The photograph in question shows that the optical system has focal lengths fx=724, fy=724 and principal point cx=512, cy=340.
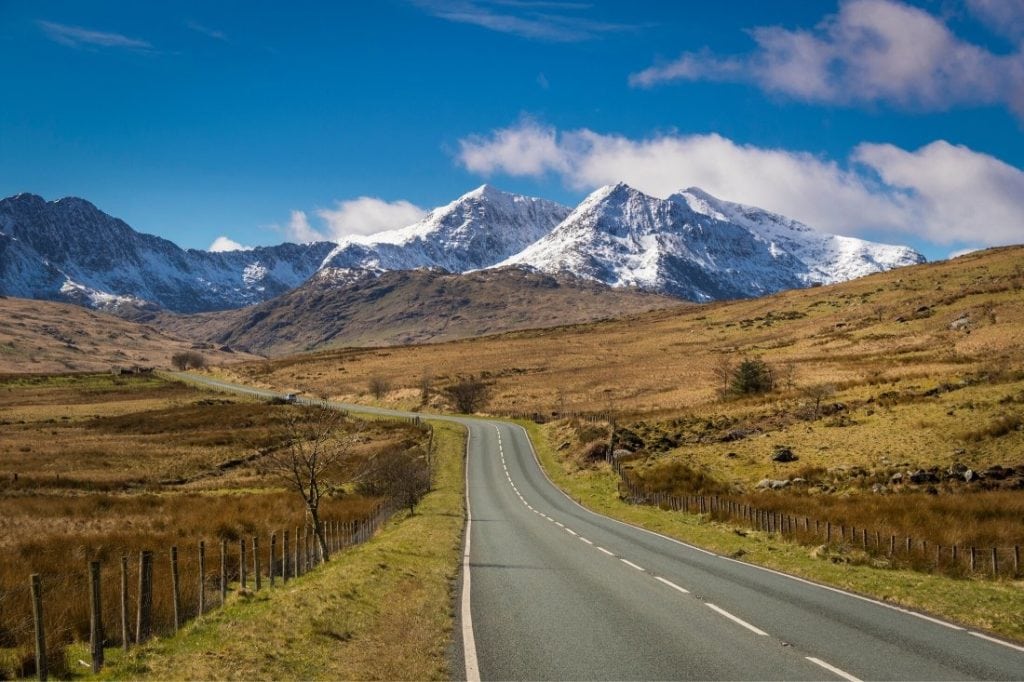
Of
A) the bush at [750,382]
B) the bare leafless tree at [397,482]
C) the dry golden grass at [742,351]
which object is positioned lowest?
the bare leafless tree at [397,482]

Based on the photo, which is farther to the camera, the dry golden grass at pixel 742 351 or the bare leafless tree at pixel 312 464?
the dry golden grass at pixel 742 351

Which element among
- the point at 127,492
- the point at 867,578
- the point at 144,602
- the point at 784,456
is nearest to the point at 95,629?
the point at 144,602

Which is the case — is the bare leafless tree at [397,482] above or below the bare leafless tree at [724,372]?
below

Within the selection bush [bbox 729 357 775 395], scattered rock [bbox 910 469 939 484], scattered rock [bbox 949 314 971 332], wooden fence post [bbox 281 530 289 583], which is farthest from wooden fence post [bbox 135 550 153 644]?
scattered rock [bbox 949 314 971 332]

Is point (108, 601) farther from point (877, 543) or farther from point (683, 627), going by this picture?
point (877, 543)

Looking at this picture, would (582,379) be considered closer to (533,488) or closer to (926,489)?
(533,488)

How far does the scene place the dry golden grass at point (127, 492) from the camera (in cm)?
1549

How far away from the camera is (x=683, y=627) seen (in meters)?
12.7

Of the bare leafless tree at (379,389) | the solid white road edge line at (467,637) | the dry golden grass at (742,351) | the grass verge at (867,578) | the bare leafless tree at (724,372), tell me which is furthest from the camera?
the bare leafless tree at (379,389)

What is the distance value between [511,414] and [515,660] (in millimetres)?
88778

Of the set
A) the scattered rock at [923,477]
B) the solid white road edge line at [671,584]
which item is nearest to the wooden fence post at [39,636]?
the solid white road edge line at [671,584]

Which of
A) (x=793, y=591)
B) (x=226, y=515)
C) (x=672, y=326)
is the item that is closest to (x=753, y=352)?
(x=672, y=326)

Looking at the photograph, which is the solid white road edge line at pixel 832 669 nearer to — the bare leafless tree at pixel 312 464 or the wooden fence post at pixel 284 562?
the wooden fence post at pixel 284 562

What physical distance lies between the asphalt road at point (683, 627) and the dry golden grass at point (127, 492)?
6706 mm
